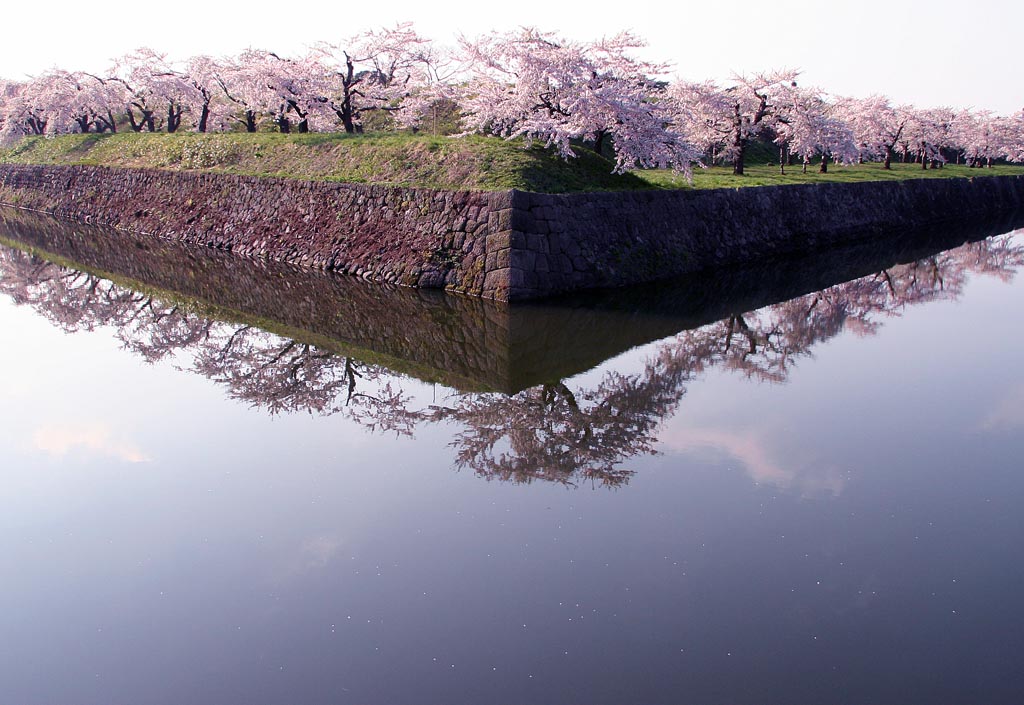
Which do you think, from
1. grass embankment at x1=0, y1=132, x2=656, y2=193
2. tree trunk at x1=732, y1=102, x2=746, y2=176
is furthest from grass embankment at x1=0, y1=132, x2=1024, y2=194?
tree trunk at x1=732, y1=102, x2=746, y2=176

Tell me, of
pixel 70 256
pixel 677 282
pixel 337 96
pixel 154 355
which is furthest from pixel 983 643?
pixel 337 96

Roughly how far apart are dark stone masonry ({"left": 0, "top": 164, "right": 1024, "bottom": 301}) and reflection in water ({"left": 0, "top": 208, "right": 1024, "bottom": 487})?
1.32 metres

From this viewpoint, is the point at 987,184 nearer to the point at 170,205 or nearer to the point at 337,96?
the point at 337,96

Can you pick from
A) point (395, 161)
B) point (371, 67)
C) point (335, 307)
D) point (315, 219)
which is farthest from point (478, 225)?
point (371, 67)

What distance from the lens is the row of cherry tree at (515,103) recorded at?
19484mm

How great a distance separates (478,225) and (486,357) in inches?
198

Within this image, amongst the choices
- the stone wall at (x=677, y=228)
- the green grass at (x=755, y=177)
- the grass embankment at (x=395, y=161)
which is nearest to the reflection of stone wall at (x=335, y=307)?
the stone wall at (x=677, y=228)

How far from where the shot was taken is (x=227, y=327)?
12.7 metres

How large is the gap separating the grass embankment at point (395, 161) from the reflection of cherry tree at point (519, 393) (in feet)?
19.2

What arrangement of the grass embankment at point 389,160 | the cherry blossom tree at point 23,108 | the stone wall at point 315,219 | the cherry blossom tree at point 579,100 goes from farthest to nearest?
1. the cherry blossom tree at point 23,108
2. the cherry blossom tree at point 579,100
3. the grass embankment at point 389,160
4. the stone wall at point 315,219

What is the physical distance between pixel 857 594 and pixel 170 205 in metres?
23.4

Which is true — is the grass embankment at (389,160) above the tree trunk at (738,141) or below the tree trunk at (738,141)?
below

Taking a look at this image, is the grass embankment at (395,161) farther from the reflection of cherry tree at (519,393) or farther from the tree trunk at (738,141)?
the reflection of cherry tree at (519,393)

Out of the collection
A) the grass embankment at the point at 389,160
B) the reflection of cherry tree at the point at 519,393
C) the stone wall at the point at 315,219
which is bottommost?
the reflection of cherry tree at the point at 519,393
